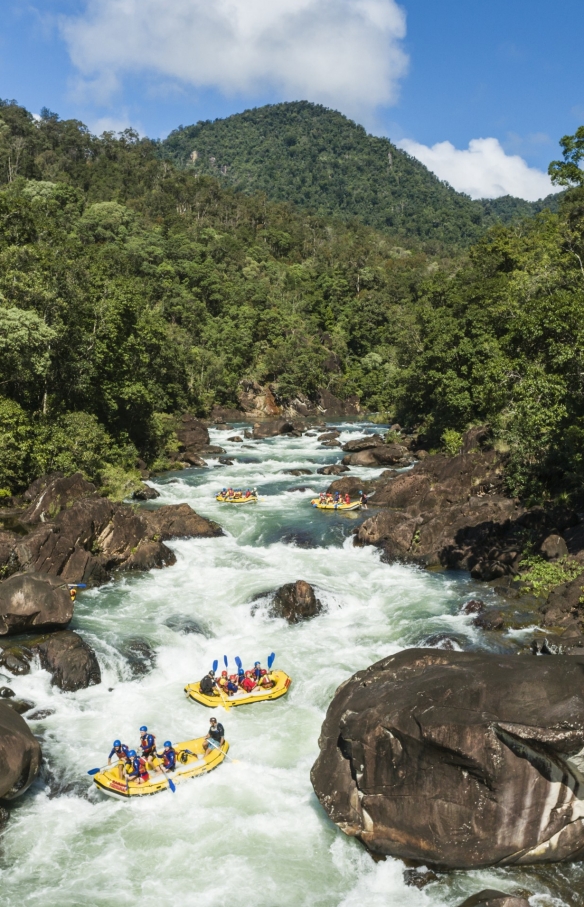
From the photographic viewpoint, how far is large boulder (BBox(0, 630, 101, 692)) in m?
16.2

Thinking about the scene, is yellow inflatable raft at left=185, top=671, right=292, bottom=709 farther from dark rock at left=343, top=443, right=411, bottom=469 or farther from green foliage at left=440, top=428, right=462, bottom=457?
dark rock at left=343, top=443, right=411, bottom=469

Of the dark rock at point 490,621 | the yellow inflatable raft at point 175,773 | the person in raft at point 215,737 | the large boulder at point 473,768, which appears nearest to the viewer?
the large boulder at point 473,768

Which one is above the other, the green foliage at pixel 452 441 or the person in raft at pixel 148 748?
the green foliage at pixel 452 441

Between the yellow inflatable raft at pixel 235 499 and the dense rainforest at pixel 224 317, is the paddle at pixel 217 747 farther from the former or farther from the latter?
the yellow inflatable raft at pixel 235 499

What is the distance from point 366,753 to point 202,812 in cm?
362

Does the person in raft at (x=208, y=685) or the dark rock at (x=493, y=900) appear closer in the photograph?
the dark rock at (x=493, y=900)

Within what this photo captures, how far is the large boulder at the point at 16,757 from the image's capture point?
12.1 m

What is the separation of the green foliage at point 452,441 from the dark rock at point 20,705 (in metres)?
27.7

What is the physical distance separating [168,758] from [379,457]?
29860 mm

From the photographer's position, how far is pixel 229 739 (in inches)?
577

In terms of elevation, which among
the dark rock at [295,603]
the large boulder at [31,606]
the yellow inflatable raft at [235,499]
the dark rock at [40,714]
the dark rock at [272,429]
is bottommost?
the dark rock at [40,714]

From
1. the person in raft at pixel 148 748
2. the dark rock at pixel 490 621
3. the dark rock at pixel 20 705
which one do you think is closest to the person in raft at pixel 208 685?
the person in raft at pixel 148 748

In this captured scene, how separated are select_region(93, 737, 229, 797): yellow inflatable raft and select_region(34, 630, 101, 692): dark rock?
342 cm

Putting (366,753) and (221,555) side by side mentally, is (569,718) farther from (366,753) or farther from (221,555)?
(221,555)
